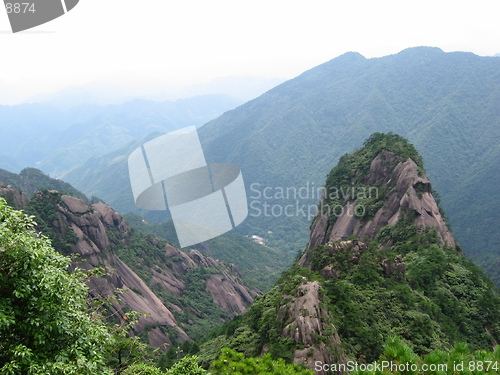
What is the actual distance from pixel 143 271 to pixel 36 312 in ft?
136

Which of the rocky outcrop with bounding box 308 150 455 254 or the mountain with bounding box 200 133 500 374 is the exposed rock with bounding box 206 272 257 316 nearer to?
the mountain with bounding box 200 133 500 374

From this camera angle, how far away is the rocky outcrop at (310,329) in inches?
580

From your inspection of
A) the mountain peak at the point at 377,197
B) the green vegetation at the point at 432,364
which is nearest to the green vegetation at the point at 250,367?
the green vegetation at the point at 432,364

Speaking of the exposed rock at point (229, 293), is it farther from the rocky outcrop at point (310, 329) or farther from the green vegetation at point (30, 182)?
the rocky outcrop at point (310, 329)

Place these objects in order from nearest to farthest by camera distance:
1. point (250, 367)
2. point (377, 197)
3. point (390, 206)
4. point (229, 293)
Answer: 1. point (250, 367)
2. point (390, 206)
3. point (377, 197)
4. point (229, 293)

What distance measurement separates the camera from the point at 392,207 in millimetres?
35594

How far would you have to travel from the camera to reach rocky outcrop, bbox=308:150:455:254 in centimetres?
3391

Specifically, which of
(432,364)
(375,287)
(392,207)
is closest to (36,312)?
(432,364)

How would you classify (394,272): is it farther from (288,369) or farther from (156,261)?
(156,261)

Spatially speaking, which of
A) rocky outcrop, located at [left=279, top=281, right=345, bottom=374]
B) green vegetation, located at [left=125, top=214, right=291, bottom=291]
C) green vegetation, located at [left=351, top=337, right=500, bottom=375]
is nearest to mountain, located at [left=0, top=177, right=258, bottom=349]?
rocky outcrop, located at [left=279, top=281, right=345, bottom=374]

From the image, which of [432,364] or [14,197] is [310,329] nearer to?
[432,364]

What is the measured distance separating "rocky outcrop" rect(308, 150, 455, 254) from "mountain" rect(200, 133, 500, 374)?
0.11 m

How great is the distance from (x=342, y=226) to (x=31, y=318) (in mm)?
33159

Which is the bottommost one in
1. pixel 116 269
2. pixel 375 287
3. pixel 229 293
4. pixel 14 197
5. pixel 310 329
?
pixel 229 293
